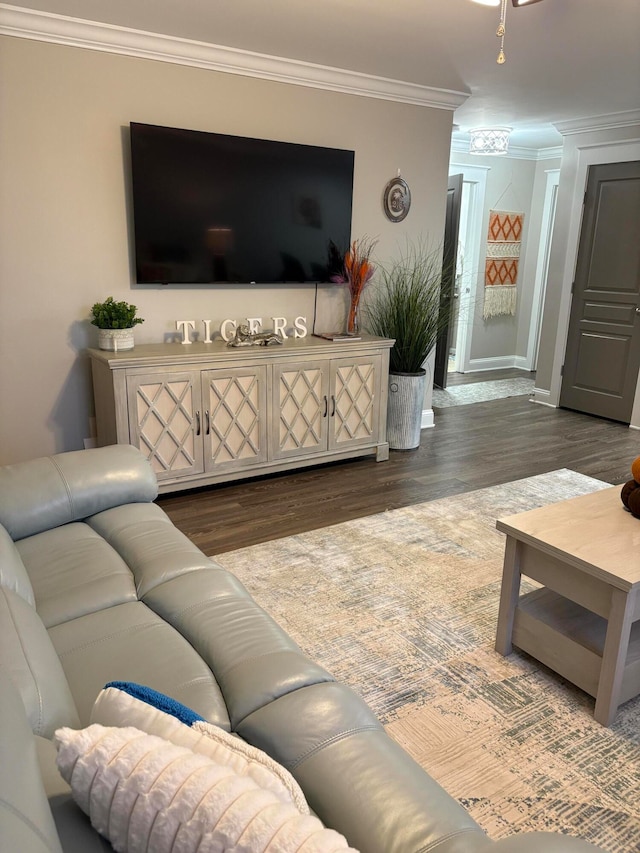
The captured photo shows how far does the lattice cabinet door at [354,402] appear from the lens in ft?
13.7

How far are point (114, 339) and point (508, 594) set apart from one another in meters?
2.46

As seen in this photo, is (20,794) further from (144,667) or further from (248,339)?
(248,339)

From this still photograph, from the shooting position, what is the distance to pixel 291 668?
54.7 inches

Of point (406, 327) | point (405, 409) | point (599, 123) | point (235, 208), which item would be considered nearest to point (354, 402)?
point (405, 409)

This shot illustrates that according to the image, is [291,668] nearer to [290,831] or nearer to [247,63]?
[290,831]

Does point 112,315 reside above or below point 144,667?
above

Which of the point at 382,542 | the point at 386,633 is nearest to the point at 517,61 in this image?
the point at 382,542

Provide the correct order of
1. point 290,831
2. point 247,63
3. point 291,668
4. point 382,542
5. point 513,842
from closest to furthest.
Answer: point 290,831 → point 513,842 → point 291,668 → point 382,542 → point 247,63

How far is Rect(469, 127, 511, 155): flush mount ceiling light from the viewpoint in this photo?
232 inches

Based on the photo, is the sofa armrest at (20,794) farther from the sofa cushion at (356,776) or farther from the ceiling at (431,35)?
the ceiling at (431,35)

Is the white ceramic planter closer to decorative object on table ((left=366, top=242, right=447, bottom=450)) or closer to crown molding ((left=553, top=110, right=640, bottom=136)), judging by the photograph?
decorative object on table ((left=366, top=242, right=447, bottom=450))

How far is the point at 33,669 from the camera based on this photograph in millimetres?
1146


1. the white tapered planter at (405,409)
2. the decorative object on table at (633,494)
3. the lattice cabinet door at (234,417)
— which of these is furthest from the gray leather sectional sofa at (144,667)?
the white tapered planter at (405,409)

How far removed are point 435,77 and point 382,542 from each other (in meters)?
3.10
